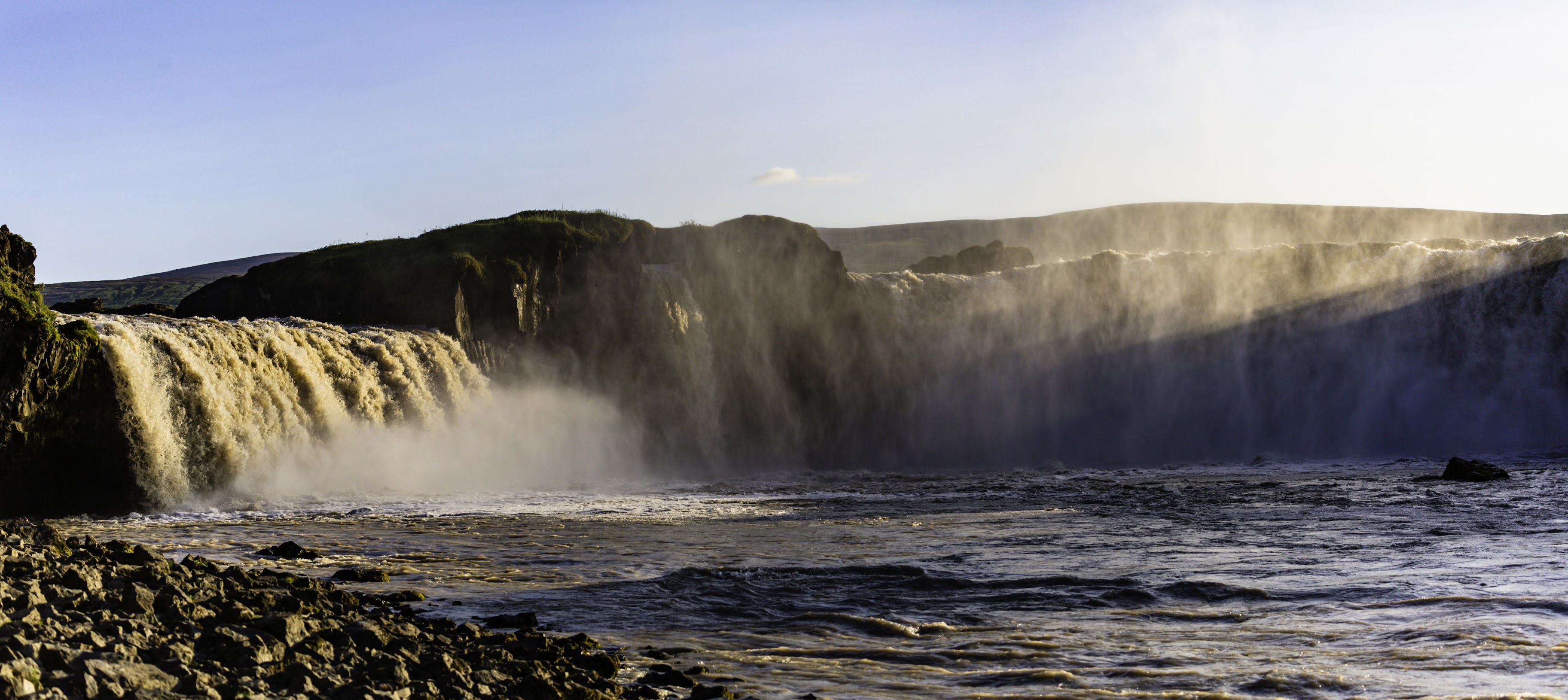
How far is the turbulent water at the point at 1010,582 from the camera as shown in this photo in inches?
420

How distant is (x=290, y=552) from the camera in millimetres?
16484

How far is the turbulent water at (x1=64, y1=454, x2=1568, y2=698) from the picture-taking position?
1066cm

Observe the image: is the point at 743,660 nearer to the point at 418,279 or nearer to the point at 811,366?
the point at 418,279

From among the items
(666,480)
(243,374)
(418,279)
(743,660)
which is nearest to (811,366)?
(666,480)

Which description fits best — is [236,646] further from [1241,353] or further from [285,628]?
[1241,353]

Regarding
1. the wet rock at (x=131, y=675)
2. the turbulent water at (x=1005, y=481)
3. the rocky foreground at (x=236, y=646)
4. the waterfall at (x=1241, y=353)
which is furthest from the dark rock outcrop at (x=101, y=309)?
the waterfall at (x=1241, y=353)

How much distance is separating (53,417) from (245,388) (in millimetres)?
4686

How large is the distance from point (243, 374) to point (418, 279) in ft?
37.0

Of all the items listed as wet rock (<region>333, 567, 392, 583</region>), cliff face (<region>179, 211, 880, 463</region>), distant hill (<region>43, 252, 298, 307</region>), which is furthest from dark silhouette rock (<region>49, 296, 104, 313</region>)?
distant hill (<region>43, 252, 298, 307</region>)

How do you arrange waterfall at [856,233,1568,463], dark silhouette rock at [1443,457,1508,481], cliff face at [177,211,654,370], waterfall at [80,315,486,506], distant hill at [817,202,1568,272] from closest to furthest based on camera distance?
waterfall at [80,315,486,506]
dark silhouette rock at [1443,457,1508,481]
cliff face at [177,211,654,370]
waterfall at [856,233,1568,463]
distant hill at [817,202,1568,272]

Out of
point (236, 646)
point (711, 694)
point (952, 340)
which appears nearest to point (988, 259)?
point (952, 340)

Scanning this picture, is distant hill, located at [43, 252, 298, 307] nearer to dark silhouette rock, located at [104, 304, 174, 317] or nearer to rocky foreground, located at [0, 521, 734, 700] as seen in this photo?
dark silhouette rock, located at [104, 304, 174, 317]

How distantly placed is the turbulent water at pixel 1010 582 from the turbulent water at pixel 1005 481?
86 millimetres

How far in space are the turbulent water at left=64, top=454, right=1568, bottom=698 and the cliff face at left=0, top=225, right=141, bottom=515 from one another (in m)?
2.61
